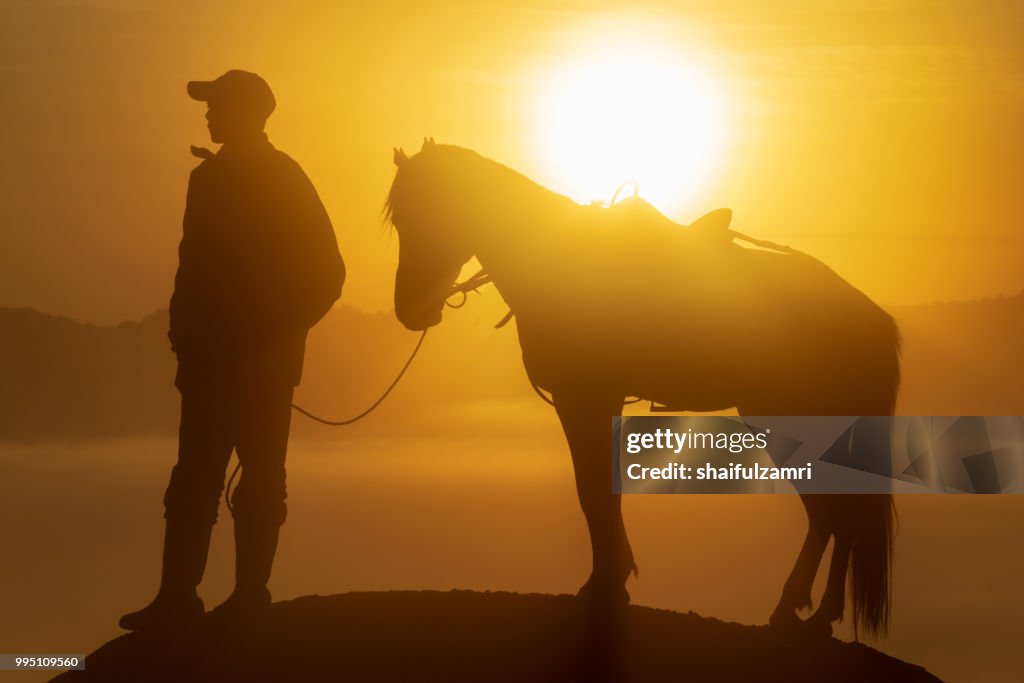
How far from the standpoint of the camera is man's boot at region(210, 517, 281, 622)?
7418 mm

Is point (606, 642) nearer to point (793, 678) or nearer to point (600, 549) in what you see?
point (600, 549)

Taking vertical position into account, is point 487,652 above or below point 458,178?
below

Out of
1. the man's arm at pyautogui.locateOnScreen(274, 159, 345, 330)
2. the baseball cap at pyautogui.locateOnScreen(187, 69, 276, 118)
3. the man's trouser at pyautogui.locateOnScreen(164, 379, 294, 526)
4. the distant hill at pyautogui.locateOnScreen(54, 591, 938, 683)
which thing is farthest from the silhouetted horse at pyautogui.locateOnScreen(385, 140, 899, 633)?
the man's trouser at pyautogui.locateOnScreen(164, 379, 294, 526)

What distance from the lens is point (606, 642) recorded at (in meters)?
7.15

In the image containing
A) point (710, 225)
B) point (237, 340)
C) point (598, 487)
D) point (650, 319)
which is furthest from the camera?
point (710, 225)

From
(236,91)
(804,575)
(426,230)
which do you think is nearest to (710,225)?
(426,230)

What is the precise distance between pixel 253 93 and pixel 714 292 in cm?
337

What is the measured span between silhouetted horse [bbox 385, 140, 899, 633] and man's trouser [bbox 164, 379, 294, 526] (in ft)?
3.82

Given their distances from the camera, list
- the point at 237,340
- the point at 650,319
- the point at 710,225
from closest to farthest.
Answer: the point at 237,340, the point at 650,319, the point at 710,225

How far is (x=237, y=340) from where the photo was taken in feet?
24.1

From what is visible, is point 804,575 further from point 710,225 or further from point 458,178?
point 458,178

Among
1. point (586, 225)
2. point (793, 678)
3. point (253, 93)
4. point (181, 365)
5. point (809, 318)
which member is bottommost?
point (793, 678)

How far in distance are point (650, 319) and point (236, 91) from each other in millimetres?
3157

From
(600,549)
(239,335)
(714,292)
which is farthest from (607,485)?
(239,335)
